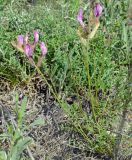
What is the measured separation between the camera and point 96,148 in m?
1.80

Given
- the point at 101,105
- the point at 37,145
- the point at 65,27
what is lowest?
the point at 37,145

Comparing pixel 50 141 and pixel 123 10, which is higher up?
pixel 123 10

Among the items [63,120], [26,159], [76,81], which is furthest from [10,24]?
[26,159]

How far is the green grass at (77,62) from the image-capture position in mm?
1873

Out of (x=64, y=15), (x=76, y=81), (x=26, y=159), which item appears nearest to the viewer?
(x=26, y=159)

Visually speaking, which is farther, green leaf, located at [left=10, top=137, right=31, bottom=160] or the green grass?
the green grass

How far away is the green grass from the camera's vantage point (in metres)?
1.87

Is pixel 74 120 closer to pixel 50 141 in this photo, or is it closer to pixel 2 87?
pixel 50 141

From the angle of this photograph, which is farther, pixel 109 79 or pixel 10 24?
pixel 10 24

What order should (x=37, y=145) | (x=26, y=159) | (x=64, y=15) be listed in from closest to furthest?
1. (x=26, y=159)
2. (x=37, y=145)
3. (x=64, y=15)

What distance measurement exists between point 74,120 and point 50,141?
0.47 ft

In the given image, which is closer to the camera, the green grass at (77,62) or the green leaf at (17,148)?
the green leaf at (17,148)

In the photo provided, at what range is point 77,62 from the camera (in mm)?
2117

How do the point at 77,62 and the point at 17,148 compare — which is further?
the point at 77,62
